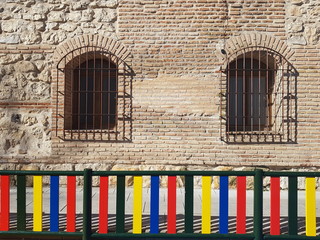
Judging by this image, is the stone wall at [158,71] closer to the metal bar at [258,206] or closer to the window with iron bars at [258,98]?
the window with iron bars at [258,98]

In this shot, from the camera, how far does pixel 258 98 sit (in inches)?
280

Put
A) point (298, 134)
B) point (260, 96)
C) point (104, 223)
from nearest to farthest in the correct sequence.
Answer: point (104, 223) < point (298, 134) < point (260, 96)

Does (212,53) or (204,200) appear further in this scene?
(212,53)

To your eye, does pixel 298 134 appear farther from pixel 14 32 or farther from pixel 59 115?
pixel 14 32

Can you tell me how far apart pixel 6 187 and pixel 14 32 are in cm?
484

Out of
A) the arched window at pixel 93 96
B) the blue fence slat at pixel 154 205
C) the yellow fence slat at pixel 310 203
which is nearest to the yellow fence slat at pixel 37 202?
the blue fence slat at pixel 154 205

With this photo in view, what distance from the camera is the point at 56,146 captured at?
22.3 feet

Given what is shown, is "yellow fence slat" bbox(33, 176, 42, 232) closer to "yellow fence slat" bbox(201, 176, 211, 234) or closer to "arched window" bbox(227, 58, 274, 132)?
"yellow fence slat" bbox(201, 176, 211, 234)

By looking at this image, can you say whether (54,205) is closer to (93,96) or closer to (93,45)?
(93,96)

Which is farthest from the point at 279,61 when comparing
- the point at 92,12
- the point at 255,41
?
the point at 92,12

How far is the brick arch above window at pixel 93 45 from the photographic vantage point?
22.5 feet

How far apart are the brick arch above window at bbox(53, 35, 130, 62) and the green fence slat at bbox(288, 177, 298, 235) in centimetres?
470

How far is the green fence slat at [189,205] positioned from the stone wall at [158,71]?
359 cm

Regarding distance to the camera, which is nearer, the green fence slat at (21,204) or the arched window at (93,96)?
the green fence slat at (21,204)
